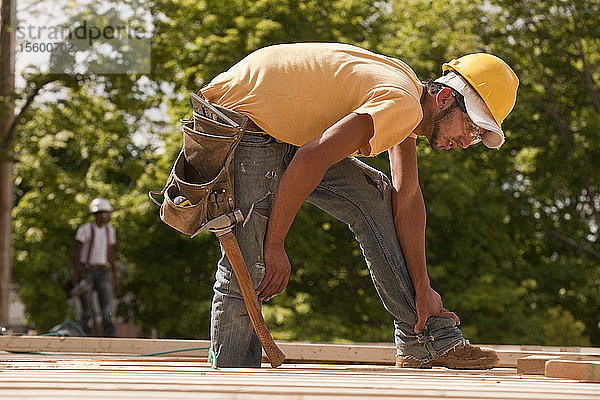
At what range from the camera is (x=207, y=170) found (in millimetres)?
2900

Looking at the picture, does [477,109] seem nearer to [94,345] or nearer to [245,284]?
[245,284]

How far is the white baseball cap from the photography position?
114 inches

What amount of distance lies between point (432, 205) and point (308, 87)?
1109 centimetres

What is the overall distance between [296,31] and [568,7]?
14.8 ft

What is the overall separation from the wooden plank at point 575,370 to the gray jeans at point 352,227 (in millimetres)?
802

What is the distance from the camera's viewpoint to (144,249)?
15305mm

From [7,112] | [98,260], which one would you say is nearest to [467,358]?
[98,260]

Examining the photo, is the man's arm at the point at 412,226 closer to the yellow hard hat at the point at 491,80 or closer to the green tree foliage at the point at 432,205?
the yellow hard hat at the point at 491,80

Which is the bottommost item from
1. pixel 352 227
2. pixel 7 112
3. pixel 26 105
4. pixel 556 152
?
pixel 352 227

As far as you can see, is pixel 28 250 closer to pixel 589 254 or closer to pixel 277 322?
pixel 277 322

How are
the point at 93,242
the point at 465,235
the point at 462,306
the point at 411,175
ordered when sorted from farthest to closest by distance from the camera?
the point at 465,235
the point at 462,306
the point at 93,242
the point at 411,175

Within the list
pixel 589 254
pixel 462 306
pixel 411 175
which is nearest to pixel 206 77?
pixel 462 306

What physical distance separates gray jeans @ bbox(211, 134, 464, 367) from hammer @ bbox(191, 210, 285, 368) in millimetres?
38

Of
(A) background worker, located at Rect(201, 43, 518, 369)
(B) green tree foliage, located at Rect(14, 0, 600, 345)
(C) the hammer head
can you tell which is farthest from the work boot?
(B) green tree foliage, located at Rect(14, 0, 600, 345)
